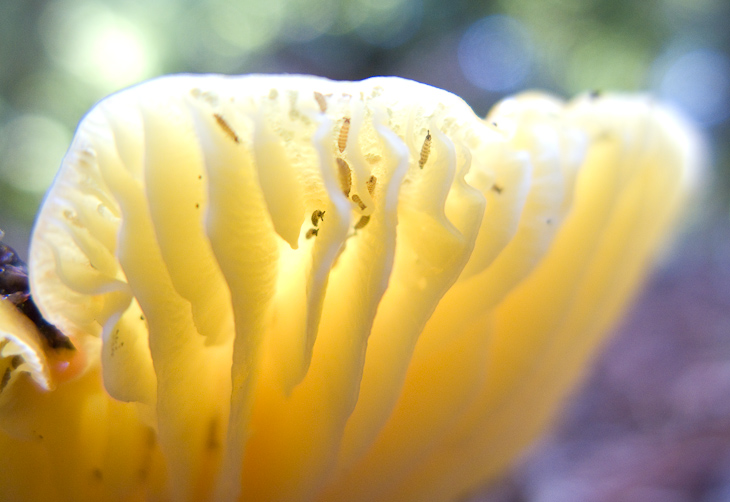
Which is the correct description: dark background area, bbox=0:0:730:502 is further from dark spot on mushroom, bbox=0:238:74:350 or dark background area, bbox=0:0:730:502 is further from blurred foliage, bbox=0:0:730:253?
dark spot on mushroom, bbox=0:238:74:350

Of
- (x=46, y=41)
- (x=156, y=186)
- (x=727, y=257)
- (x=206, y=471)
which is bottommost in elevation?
(x=206, y=471)

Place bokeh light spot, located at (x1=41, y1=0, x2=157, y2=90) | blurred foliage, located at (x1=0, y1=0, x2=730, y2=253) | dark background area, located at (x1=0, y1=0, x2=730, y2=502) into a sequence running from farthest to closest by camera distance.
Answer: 1. bokeh light spot, located at (x1=41, y1=0, x2=157, y2=90)
2. blurred foliage, located at (x1=0, y1=0, x2=730, y2=253)
3. dark background area, located at (x1=0, y1=0, x2=730, y2=502)

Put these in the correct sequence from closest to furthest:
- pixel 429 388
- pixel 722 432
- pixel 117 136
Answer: pixel 117 136, pixel 429 388, pixel 722 432

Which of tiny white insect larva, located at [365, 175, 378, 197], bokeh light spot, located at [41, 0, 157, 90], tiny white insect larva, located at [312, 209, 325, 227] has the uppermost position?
bokeh light spot, located at [41, 0, 157, 90]

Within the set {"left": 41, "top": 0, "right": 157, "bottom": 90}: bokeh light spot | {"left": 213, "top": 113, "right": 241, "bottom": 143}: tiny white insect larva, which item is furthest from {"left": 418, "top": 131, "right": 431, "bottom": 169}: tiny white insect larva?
{"left": 41, "top": 0, "right": 157, "bottom": 90}: bokeh light spot

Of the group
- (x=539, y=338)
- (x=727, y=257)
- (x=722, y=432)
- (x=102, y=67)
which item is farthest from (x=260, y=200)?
(x=727, y=257)

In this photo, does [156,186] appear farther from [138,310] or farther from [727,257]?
[727,257]

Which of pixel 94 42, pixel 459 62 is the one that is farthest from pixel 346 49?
pixel 94 42
